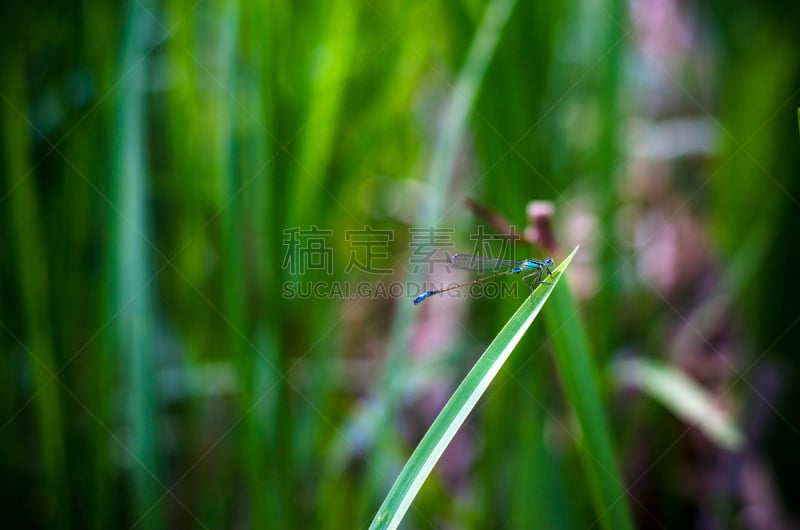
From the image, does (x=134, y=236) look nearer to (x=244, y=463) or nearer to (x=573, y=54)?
(x=244, y=463)

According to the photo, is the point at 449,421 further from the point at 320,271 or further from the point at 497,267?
the point at 320,271

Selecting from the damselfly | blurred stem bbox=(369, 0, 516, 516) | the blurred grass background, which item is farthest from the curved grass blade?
blurred stem bbox=(369, 0, 516, 516)

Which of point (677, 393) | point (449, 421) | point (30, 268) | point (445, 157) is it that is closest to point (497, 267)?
point (445, 157)

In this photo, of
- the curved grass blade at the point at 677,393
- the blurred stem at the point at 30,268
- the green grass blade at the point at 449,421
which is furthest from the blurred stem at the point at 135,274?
the curved grass blade at the point at 677,393

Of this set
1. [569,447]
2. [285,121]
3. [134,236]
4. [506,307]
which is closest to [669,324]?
[569,447]

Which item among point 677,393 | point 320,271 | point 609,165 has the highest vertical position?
point 609,165
